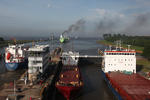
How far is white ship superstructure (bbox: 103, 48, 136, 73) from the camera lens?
103ft

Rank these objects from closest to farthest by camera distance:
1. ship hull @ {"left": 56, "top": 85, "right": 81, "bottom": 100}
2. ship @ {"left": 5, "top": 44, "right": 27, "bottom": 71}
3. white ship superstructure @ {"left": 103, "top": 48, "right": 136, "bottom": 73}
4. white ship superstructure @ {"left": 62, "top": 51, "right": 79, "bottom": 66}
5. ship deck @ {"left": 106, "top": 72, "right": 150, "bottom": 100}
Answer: ship deck @ {"left": 106, "top": 72, "right": 150, "bottom": 100}
ship hull @ {"left": 56, "top": 85, "right": 81, "bottom": 100}
white ship superstructure @ {"left": 103, "top": 48, "right": 136, "bottom": 73}
ship @ {"left": 5, "top": 44, "right": 27, "bottom": 71}
white ship superstructure @ {"left": 62, "top": 51, "right": 79, "bottom": 66}

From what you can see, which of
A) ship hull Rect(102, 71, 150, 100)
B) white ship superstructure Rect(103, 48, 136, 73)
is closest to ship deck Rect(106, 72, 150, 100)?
ship hull Rect(102, 71, 150, 100)

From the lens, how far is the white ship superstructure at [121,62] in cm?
3141

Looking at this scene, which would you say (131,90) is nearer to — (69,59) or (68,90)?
(68,90)

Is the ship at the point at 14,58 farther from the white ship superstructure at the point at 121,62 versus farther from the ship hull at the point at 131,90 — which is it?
the ship hull at the point at 131,90

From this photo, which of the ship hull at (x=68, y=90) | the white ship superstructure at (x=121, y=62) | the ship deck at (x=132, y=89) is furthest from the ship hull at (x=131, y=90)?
the white ship superstructure at (x=121, y=62)

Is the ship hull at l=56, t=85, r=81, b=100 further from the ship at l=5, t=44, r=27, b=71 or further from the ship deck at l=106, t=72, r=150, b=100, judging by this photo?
the ship at l=5, t=44, r=27, b=71

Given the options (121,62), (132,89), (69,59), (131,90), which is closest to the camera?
(131,90)

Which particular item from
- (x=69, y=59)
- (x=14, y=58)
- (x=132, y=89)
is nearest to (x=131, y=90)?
(x=132, y=89)

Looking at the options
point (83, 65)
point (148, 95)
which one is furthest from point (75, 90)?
point (83, 65)

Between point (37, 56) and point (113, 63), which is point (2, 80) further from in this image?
point (113, 63)

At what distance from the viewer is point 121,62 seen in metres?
31.6

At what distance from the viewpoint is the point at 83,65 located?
50.5 metres

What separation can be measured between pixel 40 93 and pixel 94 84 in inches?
596
